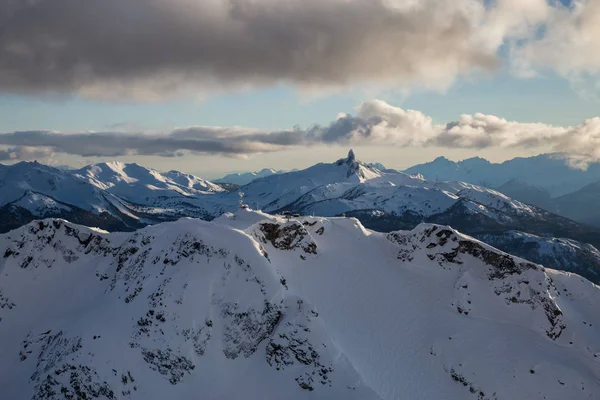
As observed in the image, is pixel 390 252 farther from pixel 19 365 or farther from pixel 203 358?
pixel 19 365

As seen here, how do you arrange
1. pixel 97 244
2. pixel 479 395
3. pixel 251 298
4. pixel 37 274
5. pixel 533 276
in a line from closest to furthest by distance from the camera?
pixel 479 395 < pixel 251 298 < pixel 533 276 < pixel 37 274 < pixel 97 244

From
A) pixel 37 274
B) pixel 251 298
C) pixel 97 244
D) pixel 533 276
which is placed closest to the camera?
pixel 251 298

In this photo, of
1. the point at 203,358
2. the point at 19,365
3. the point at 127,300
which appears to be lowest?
the point at 19,365

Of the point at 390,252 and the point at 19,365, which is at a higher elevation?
the point at 390,252

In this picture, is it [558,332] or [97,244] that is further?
[97,244]

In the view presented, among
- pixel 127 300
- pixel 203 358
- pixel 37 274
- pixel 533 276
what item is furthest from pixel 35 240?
pixel 533 276

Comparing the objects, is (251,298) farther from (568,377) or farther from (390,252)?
(568,377)
